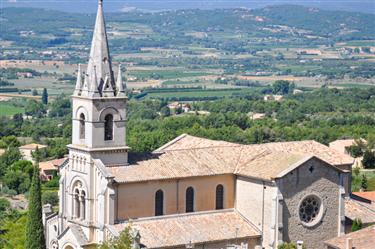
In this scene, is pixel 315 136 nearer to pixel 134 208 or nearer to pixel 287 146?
pixel 287 146

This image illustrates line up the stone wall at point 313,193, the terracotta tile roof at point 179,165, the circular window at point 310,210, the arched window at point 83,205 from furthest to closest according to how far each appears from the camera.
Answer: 1. the circular window at point 310,210
2. the stone wall at point 313,193
3. the arched window at point 83,205
4. the terracotta tile roof at point 179,165

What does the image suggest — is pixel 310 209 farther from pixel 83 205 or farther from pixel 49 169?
pixel 49 169

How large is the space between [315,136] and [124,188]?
5229cm

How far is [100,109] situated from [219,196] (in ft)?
22.5

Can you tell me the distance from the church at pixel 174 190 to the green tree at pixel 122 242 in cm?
175

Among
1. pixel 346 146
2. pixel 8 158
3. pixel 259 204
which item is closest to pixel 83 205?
pixel 259 204

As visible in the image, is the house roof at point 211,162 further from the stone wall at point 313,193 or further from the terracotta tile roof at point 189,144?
the terracotta tile roof at point 189,144

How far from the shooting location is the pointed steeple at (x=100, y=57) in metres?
45.8

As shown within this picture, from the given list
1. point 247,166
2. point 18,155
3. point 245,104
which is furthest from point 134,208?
point 245,104

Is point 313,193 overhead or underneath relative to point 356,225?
overhead

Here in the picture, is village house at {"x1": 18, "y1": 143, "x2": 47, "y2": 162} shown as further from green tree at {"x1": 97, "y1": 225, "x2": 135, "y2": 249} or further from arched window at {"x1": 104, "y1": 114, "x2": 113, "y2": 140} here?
green tree at {"x1": 97, "y1": 225, "x2": 135, "y2": 249}

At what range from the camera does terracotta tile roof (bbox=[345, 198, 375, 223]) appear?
50375 millimetres

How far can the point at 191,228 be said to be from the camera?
45.3m

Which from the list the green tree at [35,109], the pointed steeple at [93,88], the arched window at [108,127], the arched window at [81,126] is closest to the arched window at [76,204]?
the arched window at [81,126]
